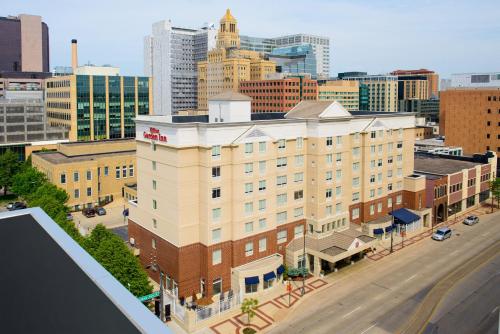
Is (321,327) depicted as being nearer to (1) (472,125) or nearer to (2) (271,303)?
(2) (271,303)

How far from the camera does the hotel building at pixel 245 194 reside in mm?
54969

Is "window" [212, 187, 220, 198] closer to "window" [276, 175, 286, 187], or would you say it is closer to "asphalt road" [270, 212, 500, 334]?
"window" [276, 175, 286, 187]

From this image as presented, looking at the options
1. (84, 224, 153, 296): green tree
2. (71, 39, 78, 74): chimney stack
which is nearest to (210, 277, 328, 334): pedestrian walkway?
(84, 224, 153, 296): green tree

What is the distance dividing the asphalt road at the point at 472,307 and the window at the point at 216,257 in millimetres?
24525

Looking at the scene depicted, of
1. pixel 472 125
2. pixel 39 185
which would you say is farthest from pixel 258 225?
pixel 472 125

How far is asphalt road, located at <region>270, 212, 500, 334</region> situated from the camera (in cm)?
4866

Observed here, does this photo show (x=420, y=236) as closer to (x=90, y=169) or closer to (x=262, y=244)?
(x=262, y=244)

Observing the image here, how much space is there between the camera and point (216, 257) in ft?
184

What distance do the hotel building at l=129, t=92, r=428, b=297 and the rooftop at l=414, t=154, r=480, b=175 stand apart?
26462mm

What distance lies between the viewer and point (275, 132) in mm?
61375

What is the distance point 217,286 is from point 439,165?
65.4 metres

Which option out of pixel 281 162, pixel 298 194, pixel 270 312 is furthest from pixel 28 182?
pixel 270 312

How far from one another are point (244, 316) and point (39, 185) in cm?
5805

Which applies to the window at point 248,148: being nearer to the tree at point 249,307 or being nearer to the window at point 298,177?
the window at point 298,177
